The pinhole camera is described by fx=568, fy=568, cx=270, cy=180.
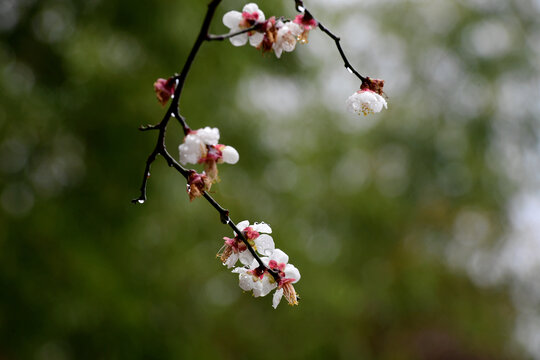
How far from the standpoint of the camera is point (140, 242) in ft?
9.89

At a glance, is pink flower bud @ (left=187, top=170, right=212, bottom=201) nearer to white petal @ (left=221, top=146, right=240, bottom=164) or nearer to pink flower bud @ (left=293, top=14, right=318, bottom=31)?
white petal @ (left=221, top=146, right=240, bottom=164)

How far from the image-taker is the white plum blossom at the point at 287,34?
731 mm

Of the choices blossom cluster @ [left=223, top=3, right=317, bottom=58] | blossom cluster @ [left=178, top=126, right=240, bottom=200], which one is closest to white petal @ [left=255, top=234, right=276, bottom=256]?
blossom cluster @ [left=178, top=126, right=240, bottom=200]

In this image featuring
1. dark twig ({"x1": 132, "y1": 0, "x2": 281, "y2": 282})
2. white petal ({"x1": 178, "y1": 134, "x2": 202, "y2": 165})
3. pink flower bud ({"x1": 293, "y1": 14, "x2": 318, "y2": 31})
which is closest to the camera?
dark twig ({"x1": 132, "y1": 0, "x2": 281, "y2": 282})

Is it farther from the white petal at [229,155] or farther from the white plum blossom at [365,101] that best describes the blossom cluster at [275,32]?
the white petal at [229,155]

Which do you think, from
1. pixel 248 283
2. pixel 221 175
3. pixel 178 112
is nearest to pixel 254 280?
pixel 248 283

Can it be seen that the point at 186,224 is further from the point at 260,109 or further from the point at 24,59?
the point at 24,59

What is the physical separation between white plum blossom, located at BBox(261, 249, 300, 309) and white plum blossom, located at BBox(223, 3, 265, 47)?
300 millimetres

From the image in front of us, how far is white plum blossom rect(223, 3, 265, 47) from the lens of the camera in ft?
2.40

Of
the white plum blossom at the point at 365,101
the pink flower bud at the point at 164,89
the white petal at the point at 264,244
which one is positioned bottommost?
the pink flower bud at the point at 164,89

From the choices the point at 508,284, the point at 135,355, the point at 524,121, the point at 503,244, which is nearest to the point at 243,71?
the point at 135,355

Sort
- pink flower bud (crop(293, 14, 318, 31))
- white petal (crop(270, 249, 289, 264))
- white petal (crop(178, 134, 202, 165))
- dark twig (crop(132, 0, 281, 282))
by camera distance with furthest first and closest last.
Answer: white petal (crop(270, 249, 289, 264)) → pink flower bud (crop(293, 14, 318, 31)) → white petal (crop(178, 134, 202, 165)) → dark twig (crop(132, 0, 281, 282))

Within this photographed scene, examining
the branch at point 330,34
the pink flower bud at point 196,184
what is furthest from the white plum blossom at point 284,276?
the branch at point 330,34

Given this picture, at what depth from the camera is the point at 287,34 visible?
28.9 inches
